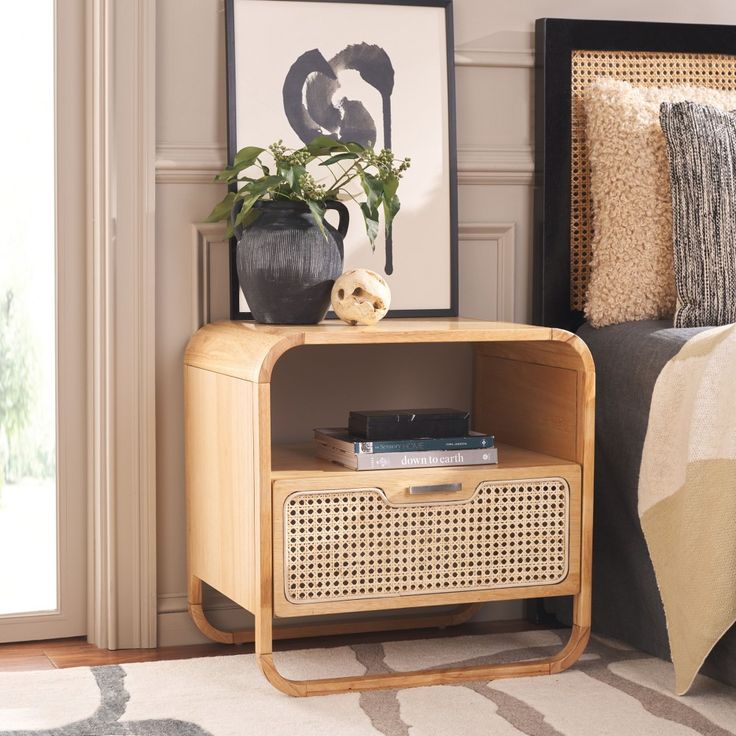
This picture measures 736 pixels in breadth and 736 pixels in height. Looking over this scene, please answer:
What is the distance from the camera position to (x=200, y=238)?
2092 mm

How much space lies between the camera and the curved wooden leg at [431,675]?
1.77 m

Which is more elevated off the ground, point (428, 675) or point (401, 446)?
point (401, 446)

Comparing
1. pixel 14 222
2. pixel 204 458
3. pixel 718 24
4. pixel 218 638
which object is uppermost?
pixel 718 24

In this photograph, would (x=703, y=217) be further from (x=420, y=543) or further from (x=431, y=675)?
(x=431, y=675)

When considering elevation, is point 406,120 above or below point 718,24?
below

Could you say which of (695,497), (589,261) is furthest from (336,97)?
(695,497)

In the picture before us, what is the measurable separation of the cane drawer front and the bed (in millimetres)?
151

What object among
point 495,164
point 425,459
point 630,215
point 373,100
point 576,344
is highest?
point 373,100

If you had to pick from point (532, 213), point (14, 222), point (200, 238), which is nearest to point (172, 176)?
point (200, 238)

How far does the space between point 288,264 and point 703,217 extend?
2.49 feet

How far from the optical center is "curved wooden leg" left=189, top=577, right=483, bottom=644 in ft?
6.83

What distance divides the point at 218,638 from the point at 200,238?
740 millimetres

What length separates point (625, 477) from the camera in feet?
6.48

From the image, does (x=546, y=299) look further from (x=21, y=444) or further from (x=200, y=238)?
(x=21, y=444)
